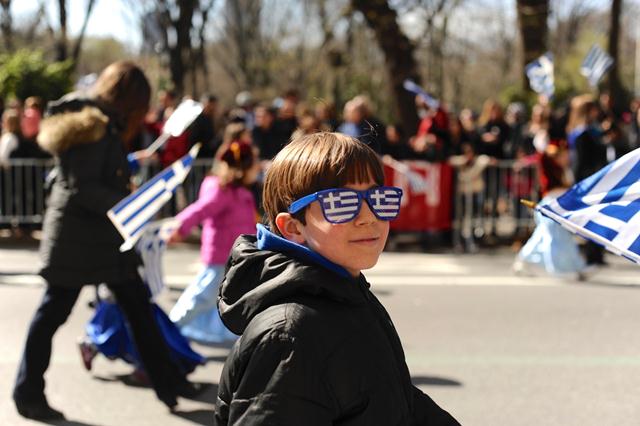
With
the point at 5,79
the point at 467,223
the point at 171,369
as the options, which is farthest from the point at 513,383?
the point at 5,79

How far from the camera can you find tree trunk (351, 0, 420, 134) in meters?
15.4

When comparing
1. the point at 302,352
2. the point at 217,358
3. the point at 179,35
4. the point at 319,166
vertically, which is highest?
the point at 179,35

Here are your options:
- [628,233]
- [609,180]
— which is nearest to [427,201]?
[609,180]

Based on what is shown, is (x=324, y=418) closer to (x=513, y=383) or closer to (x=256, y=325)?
(x=256, y=325)

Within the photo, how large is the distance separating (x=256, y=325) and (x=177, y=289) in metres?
6.58

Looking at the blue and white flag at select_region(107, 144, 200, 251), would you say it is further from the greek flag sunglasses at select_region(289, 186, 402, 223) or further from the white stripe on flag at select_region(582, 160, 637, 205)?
Result: the greek flag sunglasses at select_region(289, 186, 402, 223)

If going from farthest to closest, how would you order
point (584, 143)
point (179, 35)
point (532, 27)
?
point (179, 35)
point (532, 27)
point (584, 143)

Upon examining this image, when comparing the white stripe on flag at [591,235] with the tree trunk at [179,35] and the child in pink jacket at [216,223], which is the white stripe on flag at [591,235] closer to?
the child in pink jacket at [216,223]

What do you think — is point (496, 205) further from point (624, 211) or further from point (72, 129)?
point (624, 211)

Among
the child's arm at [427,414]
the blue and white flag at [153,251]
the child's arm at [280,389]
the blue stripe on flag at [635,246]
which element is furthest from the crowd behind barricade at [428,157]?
the child's arm at [280,389]

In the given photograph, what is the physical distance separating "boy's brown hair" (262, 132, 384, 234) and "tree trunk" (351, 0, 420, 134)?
43.5ft

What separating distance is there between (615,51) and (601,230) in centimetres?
1920

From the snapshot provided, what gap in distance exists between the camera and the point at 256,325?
2.24 metres

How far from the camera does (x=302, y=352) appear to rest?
2.18m
